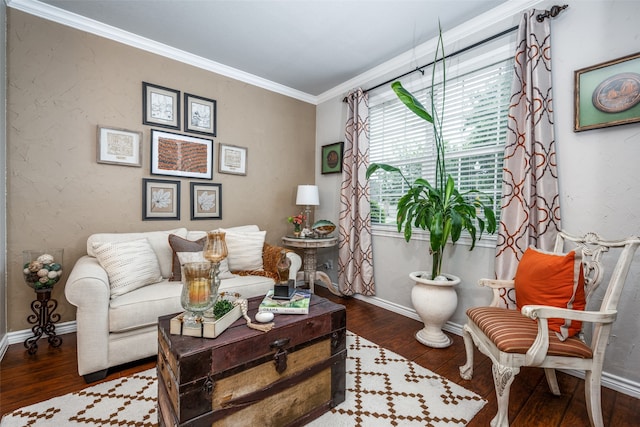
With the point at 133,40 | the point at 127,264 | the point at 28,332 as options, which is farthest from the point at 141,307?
the point at 133,40

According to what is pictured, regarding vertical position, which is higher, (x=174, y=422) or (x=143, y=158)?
(x=143, y=158)

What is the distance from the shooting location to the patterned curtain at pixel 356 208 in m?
3.22

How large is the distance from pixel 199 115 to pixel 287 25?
1.31 meters

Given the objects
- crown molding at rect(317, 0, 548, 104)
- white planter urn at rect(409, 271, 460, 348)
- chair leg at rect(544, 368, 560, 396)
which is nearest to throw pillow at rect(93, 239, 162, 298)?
white planter urn at rect(409, 271, 460, 348)

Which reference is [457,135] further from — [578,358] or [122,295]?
[122,295]

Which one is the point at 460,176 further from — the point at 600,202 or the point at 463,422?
the point at 463,422

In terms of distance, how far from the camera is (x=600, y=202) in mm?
1814

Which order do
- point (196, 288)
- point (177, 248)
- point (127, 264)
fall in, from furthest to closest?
1. point (177, 248)
2. point (127, 264)
3. point (196, 288)

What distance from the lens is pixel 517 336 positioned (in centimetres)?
140

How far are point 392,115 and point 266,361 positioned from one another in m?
2.76

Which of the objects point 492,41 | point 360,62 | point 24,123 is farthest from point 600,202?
point 24,123

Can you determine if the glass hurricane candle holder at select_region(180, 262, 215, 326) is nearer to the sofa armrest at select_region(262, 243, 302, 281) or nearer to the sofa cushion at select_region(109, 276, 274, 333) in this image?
the sofa cushion at select_region(109, 276, 274, 333)

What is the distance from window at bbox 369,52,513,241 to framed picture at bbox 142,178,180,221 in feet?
7.20

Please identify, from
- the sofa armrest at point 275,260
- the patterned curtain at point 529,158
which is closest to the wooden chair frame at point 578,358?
the patterned curtain at point 529,158
